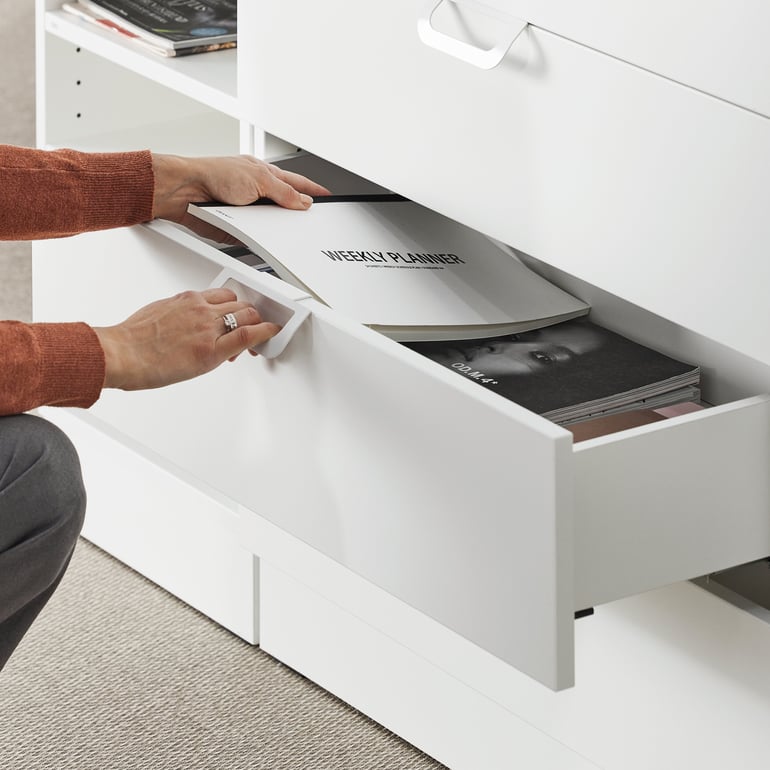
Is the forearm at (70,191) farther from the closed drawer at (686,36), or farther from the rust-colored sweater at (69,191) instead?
the closed drawer at (686,36)

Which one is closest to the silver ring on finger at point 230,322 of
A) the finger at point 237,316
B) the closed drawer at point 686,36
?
the finger at point 237,316

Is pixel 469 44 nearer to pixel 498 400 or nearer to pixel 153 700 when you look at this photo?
pixel 498 400

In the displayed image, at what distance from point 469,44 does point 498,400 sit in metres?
0.33

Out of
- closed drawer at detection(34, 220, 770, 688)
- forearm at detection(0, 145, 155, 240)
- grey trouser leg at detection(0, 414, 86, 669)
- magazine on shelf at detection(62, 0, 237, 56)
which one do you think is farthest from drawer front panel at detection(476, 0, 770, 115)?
magazine on shelf at detection(62, 0, 237, 56)

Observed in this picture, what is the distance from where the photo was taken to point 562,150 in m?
0.96

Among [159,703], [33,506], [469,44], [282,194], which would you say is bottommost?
[159,703]

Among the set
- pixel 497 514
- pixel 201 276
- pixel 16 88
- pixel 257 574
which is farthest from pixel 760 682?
pixel 16 88

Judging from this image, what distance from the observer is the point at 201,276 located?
39.1 inches

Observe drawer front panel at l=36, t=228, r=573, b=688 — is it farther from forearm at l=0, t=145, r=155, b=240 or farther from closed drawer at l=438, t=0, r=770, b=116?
closed drawer at l=438, t=0, r=770, b=116

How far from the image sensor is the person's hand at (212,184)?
1.09 m

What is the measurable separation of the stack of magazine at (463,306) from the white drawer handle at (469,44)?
17cm

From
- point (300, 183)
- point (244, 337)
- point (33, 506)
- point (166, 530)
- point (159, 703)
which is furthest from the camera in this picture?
point (166, 530)

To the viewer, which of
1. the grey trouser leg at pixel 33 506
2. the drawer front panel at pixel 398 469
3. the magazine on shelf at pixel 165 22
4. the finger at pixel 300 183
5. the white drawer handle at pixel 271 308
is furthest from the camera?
the magazine on shelf at pixel 165 22

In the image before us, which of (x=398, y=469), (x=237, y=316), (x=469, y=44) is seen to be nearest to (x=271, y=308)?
(x=237, y=316)
